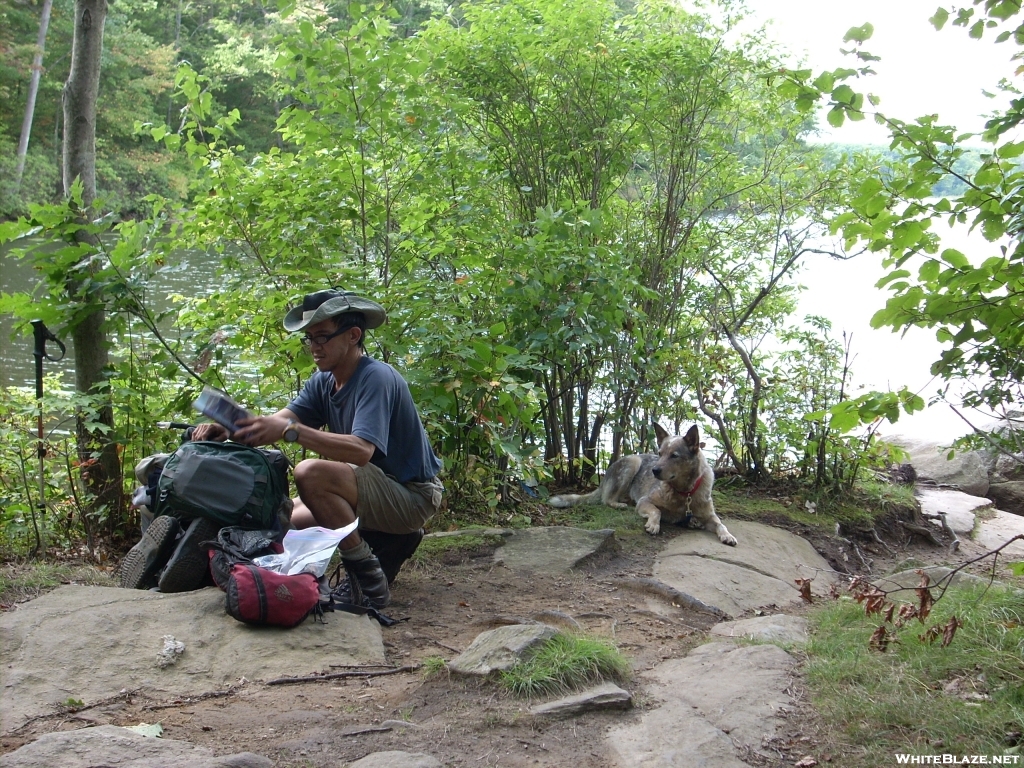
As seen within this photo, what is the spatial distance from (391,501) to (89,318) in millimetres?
2761

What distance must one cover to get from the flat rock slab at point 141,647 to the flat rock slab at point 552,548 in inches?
67.5

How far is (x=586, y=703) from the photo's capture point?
3.36 m

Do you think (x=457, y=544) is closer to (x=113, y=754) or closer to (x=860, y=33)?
(x=113, y=754)

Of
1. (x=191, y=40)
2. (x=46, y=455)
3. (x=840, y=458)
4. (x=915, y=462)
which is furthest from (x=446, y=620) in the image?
(x=191, y=40)

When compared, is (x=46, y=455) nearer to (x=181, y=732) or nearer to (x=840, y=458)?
(x=181, y=732)

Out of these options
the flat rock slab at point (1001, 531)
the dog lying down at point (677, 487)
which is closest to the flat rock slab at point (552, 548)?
the dog lying down at point (677, 487)

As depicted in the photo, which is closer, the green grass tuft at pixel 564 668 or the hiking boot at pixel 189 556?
the green grass tuft at pixel 564 668

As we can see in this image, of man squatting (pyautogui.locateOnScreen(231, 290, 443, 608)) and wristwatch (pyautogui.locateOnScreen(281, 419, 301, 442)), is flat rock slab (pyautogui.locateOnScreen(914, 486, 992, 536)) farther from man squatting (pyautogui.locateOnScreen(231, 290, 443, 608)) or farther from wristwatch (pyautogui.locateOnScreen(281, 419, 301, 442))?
wristwatch (pyautogui.locateOnScreen(281, 419, 301, 442))

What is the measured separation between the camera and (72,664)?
11.6ft

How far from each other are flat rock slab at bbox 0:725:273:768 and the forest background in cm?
271

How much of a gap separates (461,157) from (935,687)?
15.9 ft

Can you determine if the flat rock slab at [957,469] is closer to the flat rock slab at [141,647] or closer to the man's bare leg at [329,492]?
the man's bare leg at [329,492]

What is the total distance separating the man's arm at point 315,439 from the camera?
4.21m

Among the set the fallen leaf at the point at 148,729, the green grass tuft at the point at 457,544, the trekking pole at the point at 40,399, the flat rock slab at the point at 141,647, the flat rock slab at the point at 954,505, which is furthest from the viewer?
the flat rock slab at the point at 954,505
